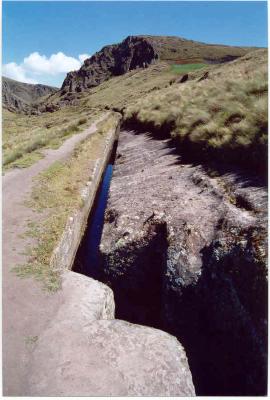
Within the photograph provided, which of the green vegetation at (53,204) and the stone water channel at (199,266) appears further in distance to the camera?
the green vegetation at (53,204)

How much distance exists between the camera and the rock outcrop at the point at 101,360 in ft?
14.6

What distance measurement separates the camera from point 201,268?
6.72 meters

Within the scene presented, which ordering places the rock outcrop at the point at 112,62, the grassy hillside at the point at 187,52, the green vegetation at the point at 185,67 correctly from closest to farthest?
the green vegetation at the point at 185,67
the grassy hillside at the point at 187,52
the rock outcrop at the point at 112,62

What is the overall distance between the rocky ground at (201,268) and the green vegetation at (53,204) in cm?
148

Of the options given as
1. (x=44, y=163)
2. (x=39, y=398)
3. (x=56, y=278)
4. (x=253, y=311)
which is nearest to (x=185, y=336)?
(x=253, y=311)

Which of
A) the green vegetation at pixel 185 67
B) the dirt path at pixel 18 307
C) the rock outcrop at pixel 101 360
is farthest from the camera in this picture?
the green vegetation at pixel 185 67

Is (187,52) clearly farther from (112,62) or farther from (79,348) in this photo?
(79,348)

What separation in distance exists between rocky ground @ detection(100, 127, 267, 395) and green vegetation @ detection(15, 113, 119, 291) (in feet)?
4.86

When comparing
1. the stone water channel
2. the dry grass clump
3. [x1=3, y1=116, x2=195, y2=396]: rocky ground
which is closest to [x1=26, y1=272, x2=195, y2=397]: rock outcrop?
[x1=3, y1=116, x2=195, y2=396]: rocky ground

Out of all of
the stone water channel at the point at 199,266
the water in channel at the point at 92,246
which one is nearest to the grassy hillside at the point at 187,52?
the water in channel at the point at 92,246

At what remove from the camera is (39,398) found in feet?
13.2

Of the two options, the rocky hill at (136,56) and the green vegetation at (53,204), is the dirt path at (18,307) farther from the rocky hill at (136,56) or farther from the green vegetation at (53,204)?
the rocky hill at (136,56)

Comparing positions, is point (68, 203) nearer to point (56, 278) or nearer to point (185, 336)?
point (56, 278)

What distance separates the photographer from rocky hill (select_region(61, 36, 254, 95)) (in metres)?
119
